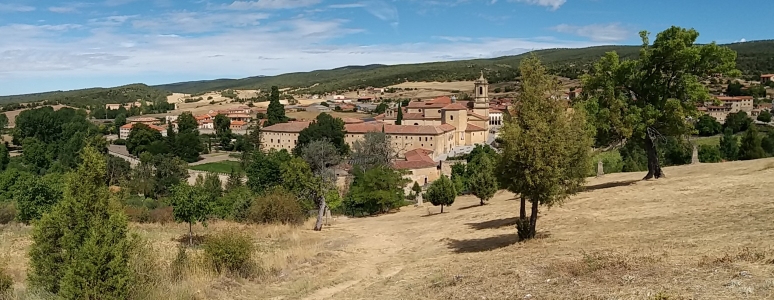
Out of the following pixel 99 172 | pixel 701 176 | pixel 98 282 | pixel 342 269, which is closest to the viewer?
pixel 98 282

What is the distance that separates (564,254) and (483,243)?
3.79 m

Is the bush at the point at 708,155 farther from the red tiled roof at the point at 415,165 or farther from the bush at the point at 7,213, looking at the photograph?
the bush at the point at 7,213

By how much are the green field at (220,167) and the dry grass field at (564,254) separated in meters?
51.5

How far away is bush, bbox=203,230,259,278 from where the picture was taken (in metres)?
12.8

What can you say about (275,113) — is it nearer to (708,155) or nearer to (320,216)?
(708,155)

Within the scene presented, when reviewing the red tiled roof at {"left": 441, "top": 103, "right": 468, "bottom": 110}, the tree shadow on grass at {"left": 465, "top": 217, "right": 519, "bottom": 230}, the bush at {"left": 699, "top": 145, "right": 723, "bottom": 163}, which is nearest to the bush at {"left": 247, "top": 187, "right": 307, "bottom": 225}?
the tree shadow on grass at {"left": 465, "top": 217, "right": 519, "bottom": 230}

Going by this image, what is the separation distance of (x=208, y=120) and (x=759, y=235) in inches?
4829

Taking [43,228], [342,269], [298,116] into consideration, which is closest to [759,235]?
[342,269]

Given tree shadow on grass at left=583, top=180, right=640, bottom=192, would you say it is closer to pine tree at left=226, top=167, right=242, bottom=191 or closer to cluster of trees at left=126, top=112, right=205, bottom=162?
pine tree at left=226, top=167, right=242, bottom=191

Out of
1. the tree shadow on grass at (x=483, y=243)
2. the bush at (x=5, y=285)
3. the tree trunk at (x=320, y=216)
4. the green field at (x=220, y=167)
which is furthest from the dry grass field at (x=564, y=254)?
the green field at (x=220, y=167)

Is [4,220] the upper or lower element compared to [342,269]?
lower

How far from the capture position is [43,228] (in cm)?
1061

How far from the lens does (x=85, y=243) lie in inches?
356

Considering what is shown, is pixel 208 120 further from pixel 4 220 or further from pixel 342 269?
pixel 342 269
